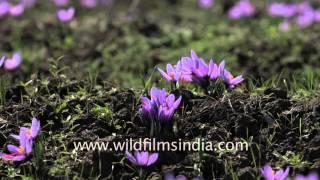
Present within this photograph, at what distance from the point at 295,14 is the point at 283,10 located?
0.12 metres

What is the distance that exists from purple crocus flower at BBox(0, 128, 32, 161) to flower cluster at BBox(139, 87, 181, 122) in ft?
1.25

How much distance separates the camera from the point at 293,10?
5.05m

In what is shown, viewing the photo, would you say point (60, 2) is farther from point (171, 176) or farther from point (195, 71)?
point (171, 176)

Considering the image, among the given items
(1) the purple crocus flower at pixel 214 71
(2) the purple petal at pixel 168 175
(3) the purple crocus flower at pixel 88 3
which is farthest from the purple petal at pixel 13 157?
(3) the purple crocus flower at pixel 88 3

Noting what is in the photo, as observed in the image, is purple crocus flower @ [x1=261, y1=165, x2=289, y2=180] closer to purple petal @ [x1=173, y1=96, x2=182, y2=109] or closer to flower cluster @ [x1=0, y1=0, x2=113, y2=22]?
purple petal @ [x1=173, y1=96, x2=182, y2=109]

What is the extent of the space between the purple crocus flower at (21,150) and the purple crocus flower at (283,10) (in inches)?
122

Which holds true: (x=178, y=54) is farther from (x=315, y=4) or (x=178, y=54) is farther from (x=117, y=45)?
(x=315, y=4)

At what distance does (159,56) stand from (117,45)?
1.08ft

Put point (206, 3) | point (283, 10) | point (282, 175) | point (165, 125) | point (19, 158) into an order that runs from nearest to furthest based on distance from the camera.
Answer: point (282, 175) → point (19, 158) → point (165, 125) → point (283, 10) → point (206, 3)

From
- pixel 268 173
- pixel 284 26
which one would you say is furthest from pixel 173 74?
pixel 284 26

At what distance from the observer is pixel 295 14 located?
5.10 m

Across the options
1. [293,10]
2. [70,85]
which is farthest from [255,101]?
[293,10]

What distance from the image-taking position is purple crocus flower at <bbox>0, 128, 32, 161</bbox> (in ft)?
7.32

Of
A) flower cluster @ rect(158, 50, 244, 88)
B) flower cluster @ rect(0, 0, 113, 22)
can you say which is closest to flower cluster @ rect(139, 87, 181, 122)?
flower cluster @ rect(158, 50, 244, 88)
